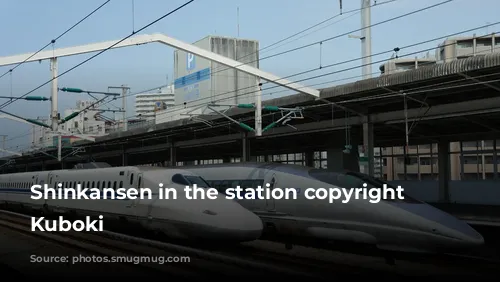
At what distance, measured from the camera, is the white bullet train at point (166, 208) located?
429 inches

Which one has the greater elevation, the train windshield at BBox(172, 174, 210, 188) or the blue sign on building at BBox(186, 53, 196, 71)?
the blue sign on building at BBox(186, 53, 196, 71)

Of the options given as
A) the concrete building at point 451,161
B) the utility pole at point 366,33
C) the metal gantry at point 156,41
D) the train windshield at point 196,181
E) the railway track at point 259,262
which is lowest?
the railway track at point 259,262

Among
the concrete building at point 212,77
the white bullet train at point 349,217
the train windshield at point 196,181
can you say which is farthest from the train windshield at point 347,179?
the concrete building at point 212,77

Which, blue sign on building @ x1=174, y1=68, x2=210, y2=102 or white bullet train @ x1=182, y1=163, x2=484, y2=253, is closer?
white bullet train @ x1=182, y1=163, x2=484, y2=253

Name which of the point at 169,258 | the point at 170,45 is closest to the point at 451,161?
the point at 170,45

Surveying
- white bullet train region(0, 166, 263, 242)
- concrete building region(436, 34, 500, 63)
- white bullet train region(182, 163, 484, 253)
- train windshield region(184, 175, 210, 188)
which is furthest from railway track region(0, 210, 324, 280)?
concrete building region(436, 34, 500, 63)

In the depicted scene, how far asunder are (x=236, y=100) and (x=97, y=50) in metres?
26.9

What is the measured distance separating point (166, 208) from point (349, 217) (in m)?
4.22

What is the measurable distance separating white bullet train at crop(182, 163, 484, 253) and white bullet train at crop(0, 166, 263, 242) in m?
1.44

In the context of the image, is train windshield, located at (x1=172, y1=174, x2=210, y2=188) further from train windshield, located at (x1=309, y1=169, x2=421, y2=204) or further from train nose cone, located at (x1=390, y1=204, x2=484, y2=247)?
train nose cone, located at (x1=390, y1=204, x2=484, y2=247)

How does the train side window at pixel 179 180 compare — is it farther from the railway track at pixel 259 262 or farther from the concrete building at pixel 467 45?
the concrete building at pixel 467 45

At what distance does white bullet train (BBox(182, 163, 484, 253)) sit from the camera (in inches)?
388

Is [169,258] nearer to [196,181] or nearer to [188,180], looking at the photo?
[188,180]

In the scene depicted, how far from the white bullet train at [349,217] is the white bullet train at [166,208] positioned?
56.5 inches
